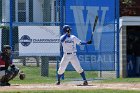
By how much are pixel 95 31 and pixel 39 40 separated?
7.91 feet

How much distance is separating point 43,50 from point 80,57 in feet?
5.41

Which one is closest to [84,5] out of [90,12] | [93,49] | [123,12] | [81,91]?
[90,12]

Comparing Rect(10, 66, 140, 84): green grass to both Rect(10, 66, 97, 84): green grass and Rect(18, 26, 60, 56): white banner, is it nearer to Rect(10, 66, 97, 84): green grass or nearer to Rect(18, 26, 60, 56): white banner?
Rect(10, 66, 97, 84): green grass

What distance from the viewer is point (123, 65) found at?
72.6 feet

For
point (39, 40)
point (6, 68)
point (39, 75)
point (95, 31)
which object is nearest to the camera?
point (6, 68)

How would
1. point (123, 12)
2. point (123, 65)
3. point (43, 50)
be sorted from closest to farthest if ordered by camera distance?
1. point (43, 50)
2. point (123, 65)
3. point (123, 12)

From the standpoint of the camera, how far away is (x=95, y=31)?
2105cm

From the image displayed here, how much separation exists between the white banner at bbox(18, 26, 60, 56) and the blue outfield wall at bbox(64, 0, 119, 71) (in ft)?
3.32

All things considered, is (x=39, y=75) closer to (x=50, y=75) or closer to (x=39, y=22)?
(x=50, y=75)

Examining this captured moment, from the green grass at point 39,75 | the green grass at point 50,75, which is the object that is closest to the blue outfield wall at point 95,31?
the green grass at point 50,75

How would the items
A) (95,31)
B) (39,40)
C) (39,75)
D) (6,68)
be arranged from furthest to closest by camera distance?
(39,75) < (95,31) < (39,40) < (6,68)

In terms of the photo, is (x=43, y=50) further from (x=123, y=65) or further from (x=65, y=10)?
(x=123, y=65)

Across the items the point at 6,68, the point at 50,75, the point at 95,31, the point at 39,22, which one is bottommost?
the point at 50,75

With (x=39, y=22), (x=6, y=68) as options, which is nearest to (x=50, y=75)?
(x=39, y=22)
